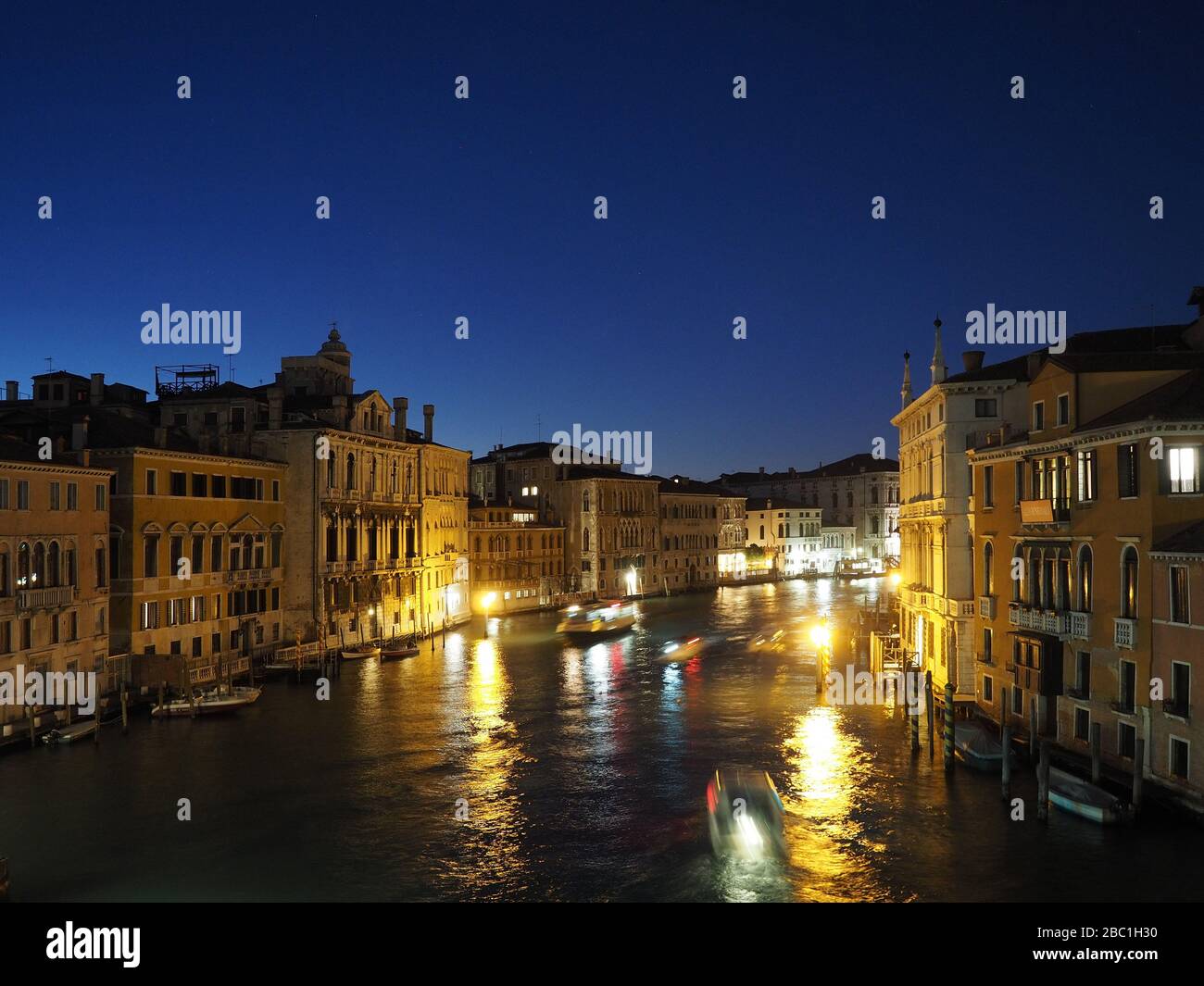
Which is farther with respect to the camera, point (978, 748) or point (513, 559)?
point (513, 559)

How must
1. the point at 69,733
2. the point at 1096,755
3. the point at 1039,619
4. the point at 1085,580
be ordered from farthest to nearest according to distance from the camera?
the point at 69,733
the point at 1039,619
the point at 1085,580
the point at 1096,755

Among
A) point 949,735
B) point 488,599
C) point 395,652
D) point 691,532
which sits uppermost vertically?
point 691,532

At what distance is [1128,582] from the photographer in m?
21.3

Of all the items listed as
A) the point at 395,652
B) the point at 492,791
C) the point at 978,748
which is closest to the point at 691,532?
the point at 395,652

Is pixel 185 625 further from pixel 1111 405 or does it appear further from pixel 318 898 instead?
pixel 1111 405

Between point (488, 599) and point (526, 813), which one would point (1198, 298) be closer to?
point (526, 813)

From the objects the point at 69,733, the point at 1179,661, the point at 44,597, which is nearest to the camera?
the point at 1179,661

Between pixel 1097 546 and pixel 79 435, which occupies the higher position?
pixel 79 435

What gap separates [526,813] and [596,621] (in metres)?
36.7

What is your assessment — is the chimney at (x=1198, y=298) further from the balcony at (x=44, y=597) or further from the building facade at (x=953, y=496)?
the balcony at (x=44, y=597)

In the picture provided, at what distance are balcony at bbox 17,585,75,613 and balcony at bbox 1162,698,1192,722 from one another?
2771 cm
